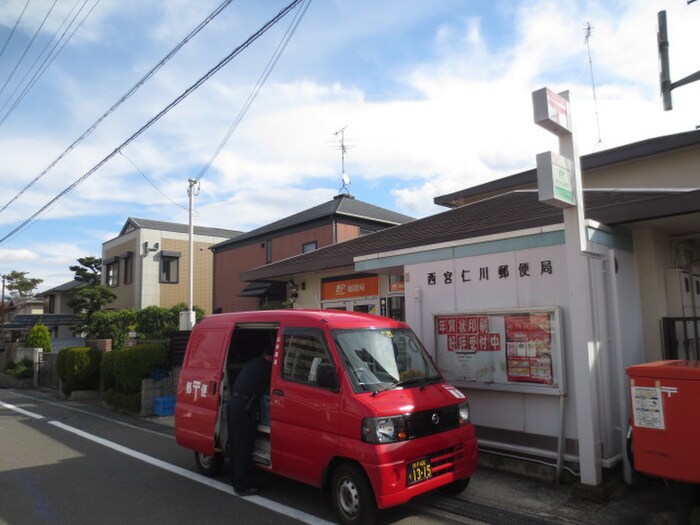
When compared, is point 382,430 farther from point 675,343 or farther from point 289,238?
point 289,238

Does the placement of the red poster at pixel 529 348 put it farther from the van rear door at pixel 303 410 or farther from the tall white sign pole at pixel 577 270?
the van rear door at pixel 303 410

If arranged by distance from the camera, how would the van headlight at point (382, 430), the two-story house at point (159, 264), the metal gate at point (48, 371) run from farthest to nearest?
Answer: the two-story house at point (159, 264)
the metal gate at point (48, 371)
the van headlight at point (382, 430)

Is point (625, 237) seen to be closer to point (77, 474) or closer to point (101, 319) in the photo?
point (77, 474)

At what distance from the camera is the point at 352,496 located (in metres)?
4.67

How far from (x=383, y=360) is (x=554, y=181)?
2.59 meters

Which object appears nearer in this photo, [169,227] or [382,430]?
[382,430]

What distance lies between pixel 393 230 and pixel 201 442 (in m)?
6.68

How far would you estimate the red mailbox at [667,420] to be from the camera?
4164mm

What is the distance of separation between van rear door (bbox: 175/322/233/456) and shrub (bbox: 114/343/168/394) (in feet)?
18.0

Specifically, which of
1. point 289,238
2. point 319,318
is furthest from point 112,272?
point 319,318

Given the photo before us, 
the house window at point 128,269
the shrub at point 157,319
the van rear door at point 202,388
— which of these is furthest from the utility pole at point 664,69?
the house window at point 128,269

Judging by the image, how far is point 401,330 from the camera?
602cm

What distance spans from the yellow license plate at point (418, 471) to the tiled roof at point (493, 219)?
3469 millimetres

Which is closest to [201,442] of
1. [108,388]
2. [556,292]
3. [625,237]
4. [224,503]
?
[224,503]
